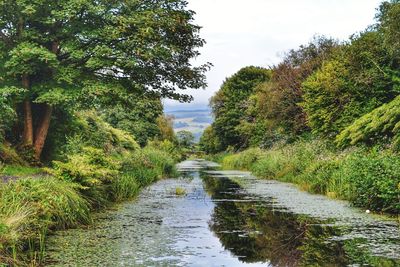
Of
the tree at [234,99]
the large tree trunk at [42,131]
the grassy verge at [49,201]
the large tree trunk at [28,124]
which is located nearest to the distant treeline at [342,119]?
the grassy verge at [49,201]

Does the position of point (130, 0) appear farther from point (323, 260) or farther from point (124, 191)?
point (323, 260)

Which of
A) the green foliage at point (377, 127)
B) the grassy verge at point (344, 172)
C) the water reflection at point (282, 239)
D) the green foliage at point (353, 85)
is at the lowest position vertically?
the water reflection at point (282, 239)

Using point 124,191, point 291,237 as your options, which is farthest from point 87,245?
point 124,191

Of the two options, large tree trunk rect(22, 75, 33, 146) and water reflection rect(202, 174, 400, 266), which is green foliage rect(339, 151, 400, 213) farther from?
large tree trunk rect(22, 75, 33, 146)

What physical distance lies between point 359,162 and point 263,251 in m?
6.63

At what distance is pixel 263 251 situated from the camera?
24.8 feet

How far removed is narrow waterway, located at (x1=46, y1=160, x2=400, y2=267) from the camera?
6875 millimetres

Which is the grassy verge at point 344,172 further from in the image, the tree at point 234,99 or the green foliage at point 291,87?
the tree at point 234,99

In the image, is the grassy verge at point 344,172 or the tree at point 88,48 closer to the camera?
the grassy verge at point 344,172

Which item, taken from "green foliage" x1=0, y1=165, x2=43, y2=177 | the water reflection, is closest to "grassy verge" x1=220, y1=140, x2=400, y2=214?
the water reflection

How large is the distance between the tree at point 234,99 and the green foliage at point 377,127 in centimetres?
3313

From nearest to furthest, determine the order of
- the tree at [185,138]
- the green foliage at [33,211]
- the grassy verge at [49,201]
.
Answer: the green foliage at [33,211] → the grassy verge at [49,201] → the tree at [185,138]

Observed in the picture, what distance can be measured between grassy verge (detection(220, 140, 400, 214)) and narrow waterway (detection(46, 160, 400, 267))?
1.91 ft

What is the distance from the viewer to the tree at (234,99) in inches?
2029
